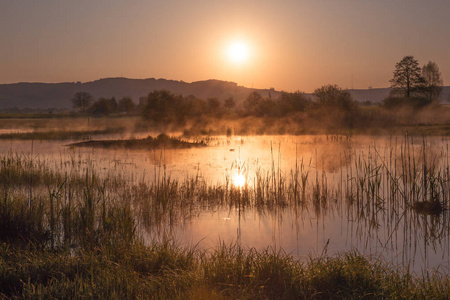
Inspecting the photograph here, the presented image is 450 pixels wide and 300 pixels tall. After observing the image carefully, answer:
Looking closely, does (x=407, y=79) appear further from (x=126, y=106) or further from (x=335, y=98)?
(x=126, y=106)

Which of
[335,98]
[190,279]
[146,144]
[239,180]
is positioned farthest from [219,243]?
[335,98]

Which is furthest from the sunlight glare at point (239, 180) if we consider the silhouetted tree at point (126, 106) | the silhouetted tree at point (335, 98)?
the silhouetted tree at point (126, 106)

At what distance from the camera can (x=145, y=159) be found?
17375 millimetres

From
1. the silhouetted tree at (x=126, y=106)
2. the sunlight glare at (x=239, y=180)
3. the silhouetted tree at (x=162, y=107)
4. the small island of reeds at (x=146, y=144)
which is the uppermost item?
the silhouetted tree at (x=126, y=106)

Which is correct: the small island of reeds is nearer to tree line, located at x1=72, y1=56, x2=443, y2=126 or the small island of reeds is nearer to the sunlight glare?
the sunlight glare

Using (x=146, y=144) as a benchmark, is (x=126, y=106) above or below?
above

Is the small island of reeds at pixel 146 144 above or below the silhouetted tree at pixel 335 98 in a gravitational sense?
below

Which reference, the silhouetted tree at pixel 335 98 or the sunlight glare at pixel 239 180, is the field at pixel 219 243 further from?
the silhouetted tree at pixel 335 98

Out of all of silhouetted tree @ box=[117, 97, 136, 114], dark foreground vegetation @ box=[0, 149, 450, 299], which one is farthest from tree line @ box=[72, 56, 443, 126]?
silhouetted tree @ box=[117, 97, 136, 114]

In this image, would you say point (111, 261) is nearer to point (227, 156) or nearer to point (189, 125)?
point (227, 156)

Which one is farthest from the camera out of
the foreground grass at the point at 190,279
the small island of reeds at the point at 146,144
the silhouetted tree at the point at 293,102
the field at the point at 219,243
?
the silhouetted tree at the point at 293,102

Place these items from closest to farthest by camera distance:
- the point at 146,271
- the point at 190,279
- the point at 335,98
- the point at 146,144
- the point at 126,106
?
the point at 190,279
the point at 146,271
the point at 146,144
the point at 335,98
the point at 126,106

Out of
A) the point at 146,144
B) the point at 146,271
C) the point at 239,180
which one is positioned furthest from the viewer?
the point at 146,144

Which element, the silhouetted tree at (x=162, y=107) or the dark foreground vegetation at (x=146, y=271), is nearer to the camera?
the dark foreground vegetation at (x=146, y=271)
